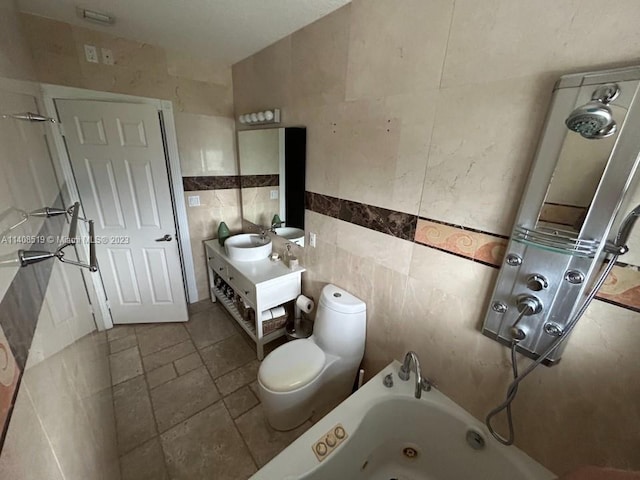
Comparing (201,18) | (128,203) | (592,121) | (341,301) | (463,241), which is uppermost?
(201,18)

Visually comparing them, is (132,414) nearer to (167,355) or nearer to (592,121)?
(167,355)

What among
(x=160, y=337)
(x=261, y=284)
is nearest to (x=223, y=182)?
(x=261, y=284)

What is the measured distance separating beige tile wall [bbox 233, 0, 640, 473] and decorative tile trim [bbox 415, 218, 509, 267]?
0.04m

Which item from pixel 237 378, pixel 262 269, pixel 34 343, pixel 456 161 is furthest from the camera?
pixel 262 269

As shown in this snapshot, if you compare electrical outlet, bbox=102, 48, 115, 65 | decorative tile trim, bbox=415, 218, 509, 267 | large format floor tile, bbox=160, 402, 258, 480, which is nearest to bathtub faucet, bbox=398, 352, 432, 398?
decorative tile trim, bbox=415, 218, 509, 267

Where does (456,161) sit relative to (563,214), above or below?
above

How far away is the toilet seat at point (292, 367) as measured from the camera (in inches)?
57.6

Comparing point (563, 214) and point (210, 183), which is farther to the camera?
point (210, 183)

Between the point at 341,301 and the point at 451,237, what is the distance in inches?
29.8

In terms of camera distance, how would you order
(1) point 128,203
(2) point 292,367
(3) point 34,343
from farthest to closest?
(1) point 128,203 < (2) point 292,367 < (3) point 34,343

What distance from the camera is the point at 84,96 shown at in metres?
1.92

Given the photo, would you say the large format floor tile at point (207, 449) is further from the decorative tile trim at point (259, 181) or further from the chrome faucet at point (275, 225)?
the decorative tile trim at point (259, 181)

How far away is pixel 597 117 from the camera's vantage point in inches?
28.0

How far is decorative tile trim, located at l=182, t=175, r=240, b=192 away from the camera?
2.46m
